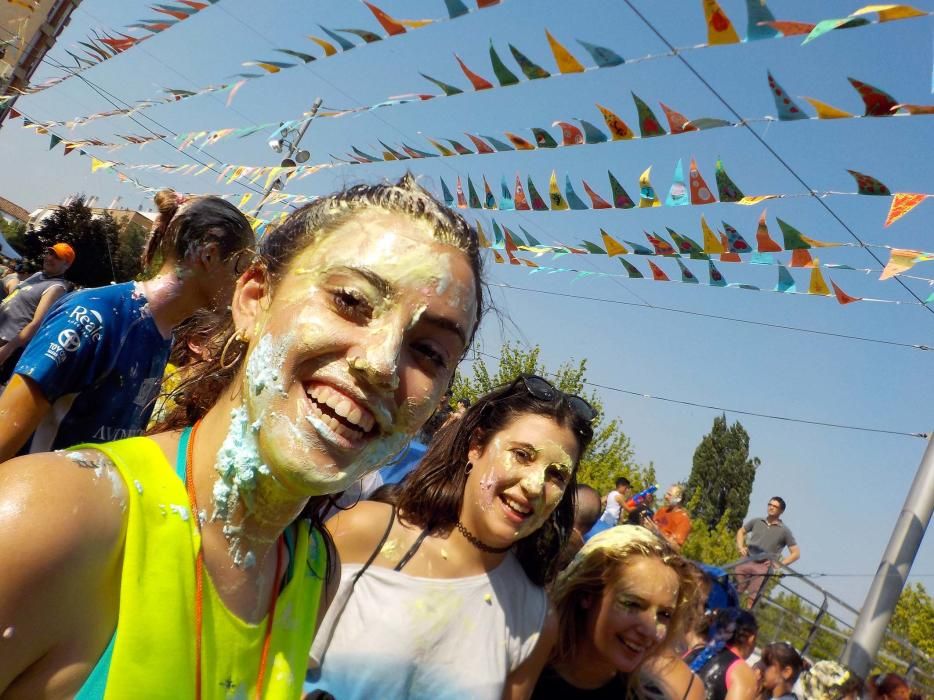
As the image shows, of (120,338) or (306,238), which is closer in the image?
(306,238)

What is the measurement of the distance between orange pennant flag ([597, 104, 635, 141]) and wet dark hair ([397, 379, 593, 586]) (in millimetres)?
2536

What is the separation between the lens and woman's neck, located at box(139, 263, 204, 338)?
283 cm

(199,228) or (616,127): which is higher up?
(616,127)

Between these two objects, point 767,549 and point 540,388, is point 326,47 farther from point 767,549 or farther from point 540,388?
point 767,549

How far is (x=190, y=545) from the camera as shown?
4.45 feet

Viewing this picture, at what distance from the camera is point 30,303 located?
21.4 feet

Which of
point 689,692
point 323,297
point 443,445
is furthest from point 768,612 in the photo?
point 323,297

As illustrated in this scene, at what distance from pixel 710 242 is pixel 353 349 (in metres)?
4.44

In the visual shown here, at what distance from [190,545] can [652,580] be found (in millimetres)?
2013

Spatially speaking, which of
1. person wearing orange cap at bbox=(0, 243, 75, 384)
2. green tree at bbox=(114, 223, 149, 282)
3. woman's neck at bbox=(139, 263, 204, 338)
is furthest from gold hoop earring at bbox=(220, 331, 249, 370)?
green tree at bbox=(114, 223, 149, 282)

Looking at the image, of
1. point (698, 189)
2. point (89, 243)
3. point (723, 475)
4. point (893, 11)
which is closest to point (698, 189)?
point (698, 189)

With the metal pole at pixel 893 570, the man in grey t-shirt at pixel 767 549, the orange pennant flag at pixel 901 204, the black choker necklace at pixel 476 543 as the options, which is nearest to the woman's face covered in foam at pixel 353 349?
the black choker necklace at pixel 476 543

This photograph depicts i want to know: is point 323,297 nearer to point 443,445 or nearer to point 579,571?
point 443,445

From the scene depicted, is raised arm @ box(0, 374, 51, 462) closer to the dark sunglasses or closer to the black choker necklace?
the black choker necklace
